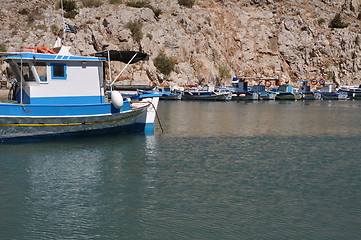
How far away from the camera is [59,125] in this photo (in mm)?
23500

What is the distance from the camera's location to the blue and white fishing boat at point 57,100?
2250cm

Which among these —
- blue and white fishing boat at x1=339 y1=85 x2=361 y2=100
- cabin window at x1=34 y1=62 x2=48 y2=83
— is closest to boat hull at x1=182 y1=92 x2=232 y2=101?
blue and white fishing boat at x1=339 y1=85 x2=361 y2=100

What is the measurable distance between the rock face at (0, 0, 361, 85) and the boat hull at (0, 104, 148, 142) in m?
47.4

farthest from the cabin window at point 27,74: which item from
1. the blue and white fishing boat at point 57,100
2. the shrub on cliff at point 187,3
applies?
the shrub on cliff at point 187,3

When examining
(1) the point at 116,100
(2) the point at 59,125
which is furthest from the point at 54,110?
(1) the point at 116,100

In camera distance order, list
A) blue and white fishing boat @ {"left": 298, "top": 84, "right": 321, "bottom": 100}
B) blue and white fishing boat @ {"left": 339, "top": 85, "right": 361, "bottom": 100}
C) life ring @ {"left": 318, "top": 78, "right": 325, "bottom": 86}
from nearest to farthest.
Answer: blue and white fishing boat @ {"left": 298, "top": 84, "right": 321, "bottom": 100} → blue and white fishing boat @ {"left": 339, "top": 85, "right": 361, "bottom": 100} → life ring @ {"left": 318, "top": 78, "right": 325, "bottom": 86}

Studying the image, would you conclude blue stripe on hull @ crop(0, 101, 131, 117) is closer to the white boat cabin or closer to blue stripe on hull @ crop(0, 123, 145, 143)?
the white boat cabin

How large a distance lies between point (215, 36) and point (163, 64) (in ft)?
61.8

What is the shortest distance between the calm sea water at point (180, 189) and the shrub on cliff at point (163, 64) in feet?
179

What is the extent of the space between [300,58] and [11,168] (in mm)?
91457

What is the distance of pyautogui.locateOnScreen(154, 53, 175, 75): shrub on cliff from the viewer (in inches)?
3130

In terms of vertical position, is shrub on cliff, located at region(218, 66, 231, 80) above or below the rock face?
below

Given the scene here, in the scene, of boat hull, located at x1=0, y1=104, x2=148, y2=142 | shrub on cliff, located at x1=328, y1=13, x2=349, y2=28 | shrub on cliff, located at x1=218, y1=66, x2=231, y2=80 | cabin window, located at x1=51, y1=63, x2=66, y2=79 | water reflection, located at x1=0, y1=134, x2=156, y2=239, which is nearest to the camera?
water reflection, located at x1=0, y1=134, x2=156, y2=239

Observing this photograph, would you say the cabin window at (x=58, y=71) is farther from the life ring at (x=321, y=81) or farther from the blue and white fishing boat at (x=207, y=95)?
the life ring at (x=321, y=81)
